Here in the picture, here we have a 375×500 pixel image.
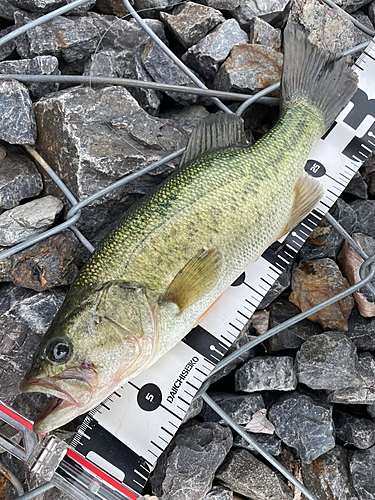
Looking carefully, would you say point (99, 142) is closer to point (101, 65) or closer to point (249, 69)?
point (101, 65)

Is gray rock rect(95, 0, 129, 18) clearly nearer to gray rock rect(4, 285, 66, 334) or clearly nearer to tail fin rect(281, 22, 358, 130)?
tail fin rect(281, 22, 358, 130)

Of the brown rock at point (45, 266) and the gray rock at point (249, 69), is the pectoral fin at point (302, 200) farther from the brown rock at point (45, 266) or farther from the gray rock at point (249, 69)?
the brown rock at point (45, 266)

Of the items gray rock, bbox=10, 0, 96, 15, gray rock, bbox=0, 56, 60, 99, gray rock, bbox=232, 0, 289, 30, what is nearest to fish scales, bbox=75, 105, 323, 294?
gray rock, bbox=0, 56, 60, 99

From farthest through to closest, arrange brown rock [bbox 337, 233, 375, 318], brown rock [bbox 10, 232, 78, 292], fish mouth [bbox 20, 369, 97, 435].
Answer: brown rock [bbox 337, 233, 375, 318] → brown rock [bbox 10, 232, 78, 292] → fish mouth [bbox 20, 369, 97, 435]

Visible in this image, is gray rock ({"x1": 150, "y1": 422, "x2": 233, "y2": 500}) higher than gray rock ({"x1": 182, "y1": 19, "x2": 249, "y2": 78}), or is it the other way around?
gray rock ({"x1": 182, "y1": 19, "x2": 249, "y2": 78})

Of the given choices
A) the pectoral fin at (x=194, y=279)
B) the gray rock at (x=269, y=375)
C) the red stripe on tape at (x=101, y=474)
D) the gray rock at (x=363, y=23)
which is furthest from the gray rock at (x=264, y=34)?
the red stripe on tape at (x=101, y=474)

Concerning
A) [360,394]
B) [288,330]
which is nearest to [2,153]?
[288,330]
